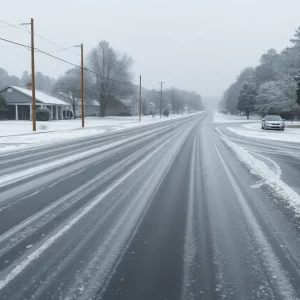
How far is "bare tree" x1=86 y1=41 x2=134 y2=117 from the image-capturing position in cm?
6869

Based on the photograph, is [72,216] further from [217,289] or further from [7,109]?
[7,109]

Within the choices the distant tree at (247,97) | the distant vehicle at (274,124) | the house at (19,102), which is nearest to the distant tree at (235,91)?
the distant tree at (247,97)

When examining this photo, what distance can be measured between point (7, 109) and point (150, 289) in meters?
53.0

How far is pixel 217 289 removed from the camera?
3381 millimetres

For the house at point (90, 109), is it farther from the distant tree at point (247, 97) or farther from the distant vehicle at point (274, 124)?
the distant vehicle at point (274, 124)

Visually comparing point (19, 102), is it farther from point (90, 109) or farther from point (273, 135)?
point (273, 135)

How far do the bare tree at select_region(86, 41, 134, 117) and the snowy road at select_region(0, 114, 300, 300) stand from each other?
61.0 meters

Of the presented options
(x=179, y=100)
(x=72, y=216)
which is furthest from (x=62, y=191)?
(x=179, y=100)

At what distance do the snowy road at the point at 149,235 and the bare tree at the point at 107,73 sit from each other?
61.0 metres

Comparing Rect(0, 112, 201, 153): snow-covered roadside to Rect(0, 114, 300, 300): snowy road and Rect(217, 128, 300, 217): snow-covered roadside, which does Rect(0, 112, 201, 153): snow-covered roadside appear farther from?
Rect(217, 128, 300, 217): snow-covered roadside

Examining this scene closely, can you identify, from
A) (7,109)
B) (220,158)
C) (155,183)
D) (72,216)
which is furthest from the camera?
(7,109)

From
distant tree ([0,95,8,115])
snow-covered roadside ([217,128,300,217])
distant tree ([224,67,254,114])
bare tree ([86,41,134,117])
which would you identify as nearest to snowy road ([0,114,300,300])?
snow-covered roadside ([217,128,300,217])

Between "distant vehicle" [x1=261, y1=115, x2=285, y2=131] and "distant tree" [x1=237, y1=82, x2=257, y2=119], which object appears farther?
"distant tree" [x1=237, y1=82, x2=257, y2=119]

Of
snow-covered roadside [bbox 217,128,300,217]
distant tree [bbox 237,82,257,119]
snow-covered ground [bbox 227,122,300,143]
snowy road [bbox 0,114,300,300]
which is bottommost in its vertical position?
snowy road [bbox 0,114,300,300]
